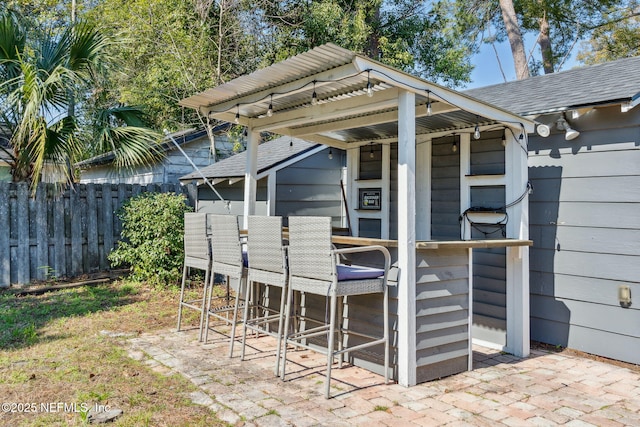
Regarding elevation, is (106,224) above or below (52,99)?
below

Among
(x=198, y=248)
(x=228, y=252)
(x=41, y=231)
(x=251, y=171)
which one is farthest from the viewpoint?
(x=41, y=231)

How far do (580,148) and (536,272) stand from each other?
1.22 metres

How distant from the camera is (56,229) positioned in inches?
262

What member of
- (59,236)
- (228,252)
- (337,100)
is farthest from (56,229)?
(337,100)

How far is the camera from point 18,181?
6.46m

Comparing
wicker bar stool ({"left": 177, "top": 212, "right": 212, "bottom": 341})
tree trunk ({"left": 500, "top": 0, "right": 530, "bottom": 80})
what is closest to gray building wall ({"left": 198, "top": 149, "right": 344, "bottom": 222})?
wicker bar stool ({"left": 177, "top": 212, "right": 212, "bottom": 341})

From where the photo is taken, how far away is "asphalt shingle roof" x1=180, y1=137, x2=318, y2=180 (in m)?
6.32

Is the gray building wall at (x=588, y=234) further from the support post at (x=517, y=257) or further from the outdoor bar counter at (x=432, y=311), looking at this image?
the outdoor bar counter at (x=432, y=311)

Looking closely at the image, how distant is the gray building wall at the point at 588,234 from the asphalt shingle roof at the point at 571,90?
196 mm

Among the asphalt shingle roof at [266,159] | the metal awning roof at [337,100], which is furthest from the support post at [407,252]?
the asphalt shingle roof at [266,159]

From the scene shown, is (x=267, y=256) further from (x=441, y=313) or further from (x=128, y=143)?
(x=128, y=143)

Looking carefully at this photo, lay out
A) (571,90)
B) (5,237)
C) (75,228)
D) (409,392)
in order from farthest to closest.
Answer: (75,228), (5,237), (571,90), (409,392)

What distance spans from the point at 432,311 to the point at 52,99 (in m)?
5.31

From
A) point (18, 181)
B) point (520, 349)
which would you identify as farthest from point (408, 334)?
point (18, 181)
